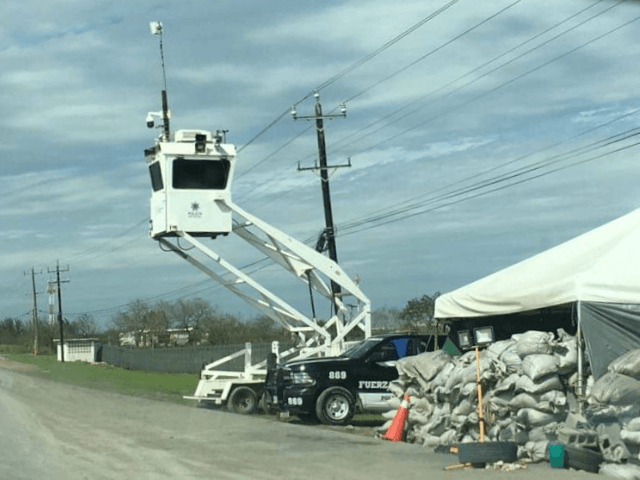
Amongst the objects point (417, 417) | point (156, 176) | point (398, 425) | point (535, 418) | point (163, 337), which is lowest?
point (398, 425)

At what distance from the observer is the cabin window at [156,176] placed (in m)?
31.0

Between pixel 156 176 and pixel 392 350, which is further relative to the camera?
pixel 156 176

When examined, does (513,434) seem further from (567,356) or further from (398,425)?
(398,425)

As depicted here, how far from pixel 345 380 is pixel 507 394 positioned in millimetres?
7685

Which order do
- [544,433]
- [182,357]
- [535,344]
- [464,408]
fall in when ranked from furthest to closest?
[182,357], [464,408], [535,344], [544,433]

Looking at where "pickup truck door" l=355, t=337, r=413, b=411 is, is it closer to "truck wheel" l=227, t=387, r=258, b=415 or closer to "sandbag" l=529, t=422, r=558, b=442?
"truck wheel" l=227, t=387, r=258, b=415

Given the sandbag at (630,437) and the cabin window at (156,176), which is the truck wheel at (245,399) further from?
the sandbag at (630,437)

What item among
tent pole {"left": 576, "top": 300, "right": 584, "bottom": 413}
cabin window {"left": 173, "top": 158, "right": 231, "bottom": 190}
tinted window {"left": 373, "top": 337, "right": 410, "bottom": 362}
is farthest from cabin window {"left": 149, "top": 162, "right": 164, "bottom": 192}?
tent pole {"left": 576, "top": 300, "right": 584, "bottom": 413}

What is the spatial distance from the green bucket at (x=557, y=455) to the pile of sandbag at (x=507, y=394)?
2.21 ft

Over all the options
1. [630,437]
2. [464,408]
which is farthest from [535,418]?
[630,437]

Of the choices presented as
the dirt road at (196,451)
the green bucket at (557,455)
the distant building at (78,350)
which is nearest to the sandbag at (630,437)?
the dirt road at (196,451)

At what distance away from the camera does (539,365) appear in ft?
51.8

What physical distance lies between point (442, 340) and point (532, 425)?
349 inches

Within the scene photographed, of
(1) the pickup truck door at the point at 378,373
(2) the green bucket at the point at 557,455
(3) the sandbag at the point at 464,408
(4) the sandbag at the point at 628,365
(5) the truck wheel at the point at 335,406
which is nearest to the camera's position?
(4) the sandbag at the point at 628,365
